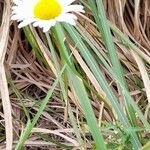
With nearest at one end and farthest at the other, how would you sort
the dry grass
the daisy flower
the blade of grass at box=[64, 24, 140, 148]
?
the daisy flower → the blade of grass at box=[64, 24, 140, 148] → the dry grass

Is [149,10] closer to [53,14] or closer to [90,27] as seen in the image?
[90,27]

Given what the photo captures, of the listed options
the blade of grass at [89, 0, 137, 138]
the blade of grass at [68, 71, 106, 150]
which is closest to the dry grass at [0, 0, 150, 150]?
the blade of grass at [89, 0, 137, 138]

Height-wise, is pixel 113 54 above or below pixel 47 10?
below

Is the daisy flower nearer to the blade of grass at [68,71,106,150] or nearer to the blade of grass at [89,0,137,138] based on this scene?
the blade of grass at [68,71,106,150]

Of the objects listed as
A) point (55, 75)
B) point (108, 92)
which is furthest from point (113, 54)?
point (55, 75)

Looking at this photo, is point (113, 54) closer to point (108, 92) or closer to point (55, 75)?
point (108, 92)

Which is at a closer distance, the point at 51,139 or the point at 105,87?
the point at 105,87

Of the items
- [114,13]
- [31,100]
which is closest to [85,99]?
[31,100]

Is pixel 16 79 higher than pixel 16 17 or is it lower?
lower
